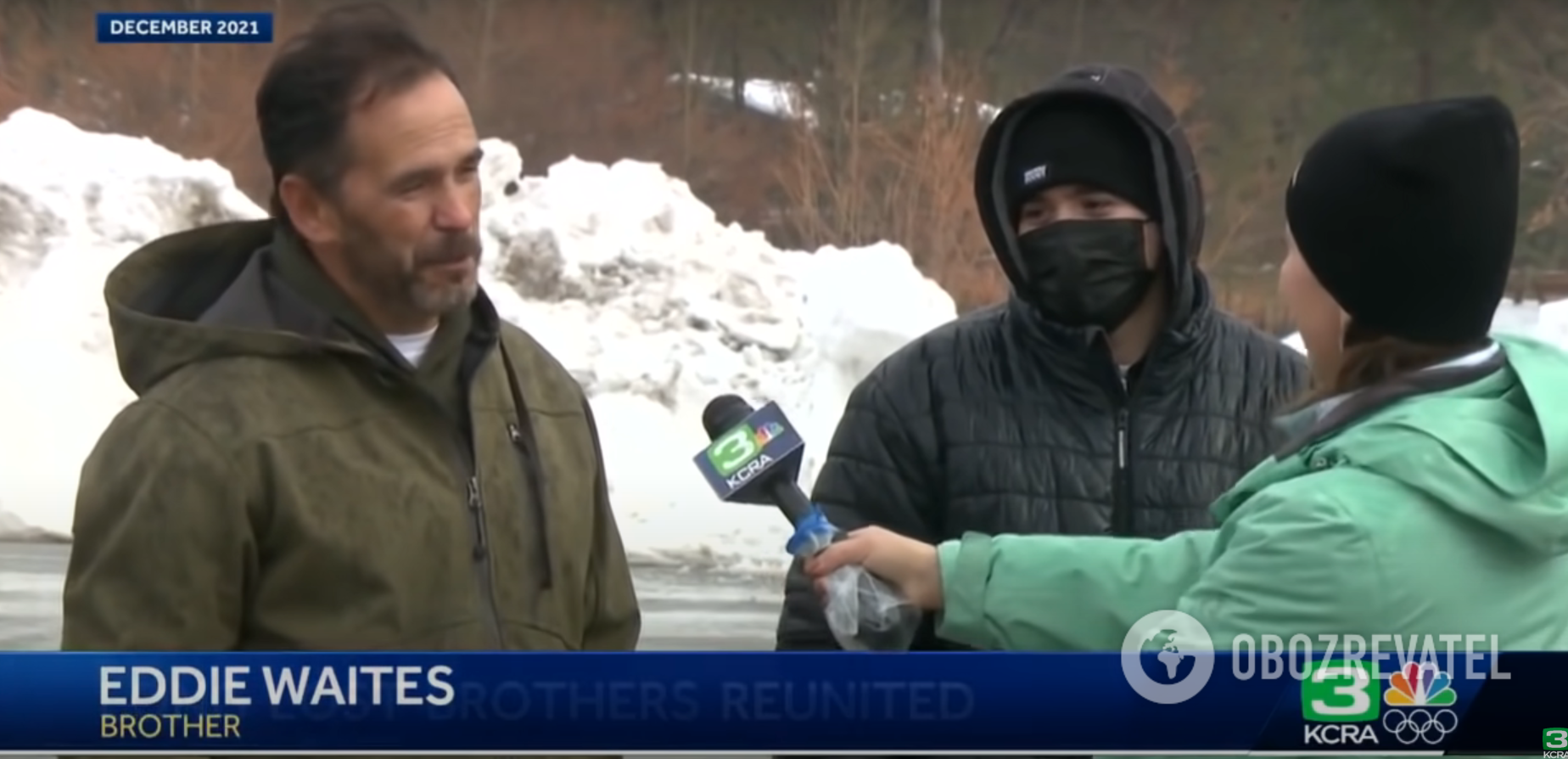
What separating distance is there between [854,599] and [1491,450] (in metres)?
0.73

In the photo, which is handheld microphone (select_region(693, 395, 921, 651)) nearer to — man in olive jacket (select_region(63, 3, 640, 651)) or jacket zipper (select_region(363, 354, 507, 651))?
man in olive jacket (select_region(63, 3, 640, 651))

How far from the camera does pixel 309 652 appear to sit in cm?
164

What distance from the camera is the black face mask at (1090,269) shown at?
1905 mm

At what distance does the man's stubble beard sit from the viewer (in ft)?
5.61

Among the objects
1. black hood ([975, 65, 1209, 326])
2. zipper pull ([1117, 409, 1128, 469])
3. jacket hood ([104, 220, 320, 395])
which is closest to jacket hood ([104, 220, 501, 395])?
jacket hood ([104, 220, 320, 395])

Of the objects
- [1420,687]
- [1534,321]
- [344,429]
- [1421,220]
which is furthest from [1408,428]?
[344,429]

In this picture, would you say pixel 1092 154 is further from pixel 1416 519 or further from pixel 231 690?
pixel 231 690

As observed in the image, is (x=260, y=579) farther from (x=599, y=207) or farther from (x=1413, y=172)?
(x=1413, y=172)

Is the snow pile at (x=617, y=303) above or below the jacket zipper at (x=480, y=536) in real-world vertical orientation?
above

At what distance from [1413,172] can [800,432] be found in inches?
36.3

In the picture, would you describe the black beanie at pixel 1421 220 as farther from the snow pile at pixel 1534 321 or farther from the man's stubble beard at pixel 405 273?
the man's stubble beard at pixel 405 273

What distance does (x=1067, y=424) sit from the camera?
190 cm

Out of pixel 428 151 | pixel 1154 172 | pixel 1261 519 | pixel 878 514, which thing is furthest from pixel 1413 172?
pixel 428 151

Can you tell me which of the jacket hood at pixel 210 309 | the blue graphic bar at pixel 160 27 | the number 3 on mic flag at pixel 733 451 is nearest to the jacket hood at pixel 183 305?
the jacket hood at pixel 210 309
